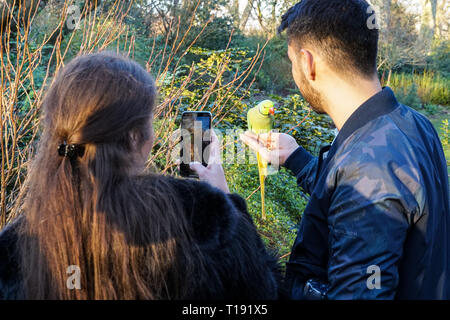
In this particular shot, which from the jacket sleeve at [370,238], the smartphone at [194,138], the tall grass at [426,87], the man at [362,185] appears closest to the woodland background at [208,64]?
the tall grass at [426,87]

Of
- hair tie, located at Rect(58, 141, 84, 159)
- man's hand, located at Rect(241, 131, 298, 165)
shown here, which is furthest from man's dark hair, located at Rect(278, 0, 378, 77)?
hair tie, located at Rect(58, 141, 84, 159)

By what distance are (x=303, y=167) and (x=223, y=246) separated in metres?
1.12

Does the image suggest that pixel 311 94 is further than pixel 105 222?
Yes

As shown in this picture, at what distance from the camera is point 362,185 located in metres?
1.34

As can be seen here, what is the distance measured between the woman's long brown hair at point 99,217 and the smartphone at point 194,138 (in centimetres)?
54

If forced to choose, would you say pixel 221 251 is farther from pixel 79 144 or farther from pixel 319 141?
pixel 319 141

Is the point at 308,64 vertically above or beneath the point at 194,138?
above

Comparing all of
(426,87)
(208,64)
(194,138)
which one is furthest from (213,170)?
(426,87)

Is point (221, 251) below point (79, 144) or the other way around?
below

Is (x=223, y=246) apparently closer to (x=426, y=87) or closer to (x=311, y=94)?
(x=311, y=94)

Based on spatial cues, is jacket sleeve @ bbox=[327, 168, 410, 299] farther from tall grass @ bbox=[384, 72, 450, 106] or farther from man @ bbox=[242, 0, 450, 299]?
tall grass @ bbox=[384, 72, 450, 106]

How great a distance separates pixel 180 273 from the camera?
118cm
